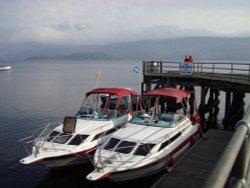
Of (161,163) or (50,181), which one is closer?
(161,163)

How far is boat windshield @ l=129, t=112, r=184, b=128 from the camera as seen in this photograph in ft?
56.3

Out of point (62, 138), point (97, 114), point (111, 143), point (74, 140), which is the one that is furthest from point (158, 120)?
point (62, 138)

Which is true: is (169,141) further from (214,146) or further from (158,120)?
(214,146)

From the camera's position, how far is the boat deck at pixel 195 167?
12.1m

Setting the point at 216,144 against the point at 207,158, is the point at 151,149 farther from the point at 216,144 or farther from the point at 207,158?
the point at 216,144

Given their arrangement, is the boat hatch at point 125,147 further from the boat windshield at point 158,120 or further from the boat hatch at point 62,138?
the boat hatch at point 62,138

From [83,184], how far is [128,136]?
3364 millimetres

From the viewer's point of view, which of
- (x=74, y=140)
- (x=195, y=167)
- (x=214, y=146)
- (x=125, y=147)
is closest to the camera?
(x=195, y=167)

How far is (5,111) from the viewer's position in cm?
3647

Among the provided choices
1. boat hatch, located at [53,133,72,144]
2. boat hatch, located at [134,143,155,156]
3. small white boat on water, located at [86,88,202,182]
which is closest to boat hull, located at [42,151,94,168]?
boat hatch, located at [53,133,72,144]

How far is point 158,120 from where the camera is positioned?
17672mm

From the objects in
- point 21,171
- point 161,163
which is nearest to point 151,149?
point 161,163

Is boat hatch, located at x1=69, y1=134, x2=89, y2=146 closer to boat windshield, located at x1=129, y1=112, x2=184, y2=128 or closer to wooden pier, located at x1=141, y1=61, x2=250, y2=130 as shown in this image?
boat windshield, located at x1=129, y1=112, x2=184, y2=128

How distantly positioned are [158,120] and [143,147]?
11.4 ft
